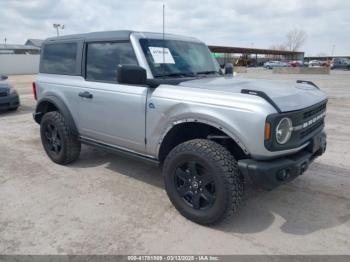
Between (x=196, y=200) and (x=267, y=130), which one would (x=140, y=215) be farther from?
(x=267, y=130)

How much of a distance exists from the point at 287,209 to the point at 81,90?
3012mm

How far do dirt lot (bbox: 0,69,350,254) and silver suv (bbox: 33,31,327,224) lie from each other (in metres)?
0.32

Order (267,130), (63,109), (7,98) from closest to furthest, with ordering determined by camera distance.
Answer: (267,130) → (63,109) → (7,98)

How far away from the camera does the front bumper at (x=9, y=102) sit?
30.5 ft

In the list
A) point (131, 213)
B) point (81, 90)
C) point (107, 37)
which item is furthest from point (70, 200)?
point (107, 37)

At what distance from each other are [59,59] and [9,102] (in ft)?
18.5

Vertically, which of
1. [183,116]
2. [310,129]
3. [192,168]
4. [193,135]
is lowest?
[192,168]

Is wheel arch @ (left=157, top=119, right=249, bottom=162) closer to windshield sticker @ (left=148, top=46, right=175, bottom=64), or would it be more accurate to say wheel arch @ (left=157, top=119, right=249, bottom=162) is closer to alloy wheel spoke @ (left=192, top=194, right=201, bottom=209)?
alloy wheel spoke @ (left=192, top=194, right=201, bottom=209)

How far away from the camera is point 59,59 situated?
483 cm

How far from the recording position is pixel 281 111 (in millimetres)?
2742

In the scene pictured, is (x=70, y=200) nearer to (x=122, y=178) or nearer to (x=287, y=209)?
(x=122, y=178)

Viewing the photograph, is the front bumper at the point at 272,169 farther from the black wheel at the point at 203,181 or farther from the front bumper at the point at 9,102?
the front bumper at the point at 9,102

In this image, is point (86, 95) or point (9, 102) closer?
point (86, 95)

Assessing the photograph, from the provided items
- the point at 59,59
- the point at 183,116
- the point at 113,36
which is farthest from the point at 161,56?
the point at 59,59
